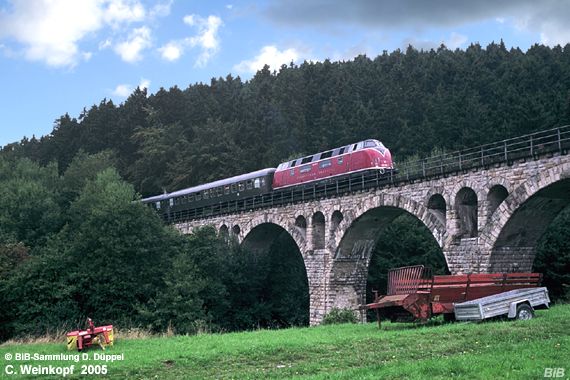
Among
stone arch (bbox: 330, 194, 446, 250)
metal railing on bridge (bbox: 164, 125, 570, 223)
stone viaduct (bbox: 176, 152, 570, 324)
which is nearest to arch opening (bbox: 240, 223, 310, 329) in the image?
metal railing on bridge (bbox: 164, 125, 570, 223)

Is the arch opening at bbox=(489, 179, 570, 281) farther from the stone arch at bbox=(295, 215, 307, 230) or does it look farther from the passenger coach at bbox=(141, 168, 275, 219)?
the passenger coach at bbox=(141, 168, 275, 219)

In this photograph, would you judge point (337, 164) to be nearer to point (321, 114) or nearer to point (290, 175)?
point (290, 175)

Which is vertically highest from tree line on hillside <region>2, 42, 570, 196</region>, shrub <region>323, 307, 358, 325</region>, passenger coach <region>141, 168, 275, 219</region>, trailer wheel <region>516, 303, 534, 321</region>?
tree line on hillside <region>2, 42, 570, 196</region>

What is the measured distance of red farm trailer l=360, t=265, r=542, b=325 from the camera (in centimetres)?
→ 1972

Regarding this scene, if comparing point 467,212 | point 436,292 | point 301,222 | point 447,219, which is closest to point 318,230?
point 301,222

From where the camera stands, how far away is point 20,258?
36281mm

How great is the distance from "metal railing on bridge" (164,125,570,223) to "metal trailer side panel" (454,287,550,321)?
26.4ft

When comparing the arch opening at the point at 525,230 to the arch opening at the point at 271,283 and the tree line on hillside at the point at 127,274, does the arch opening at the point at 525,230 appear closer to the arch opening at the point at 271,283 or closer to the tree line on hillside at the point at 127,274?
the tree line on hillside at the point at 127,274

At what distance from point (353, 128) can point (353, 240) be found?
122 feet

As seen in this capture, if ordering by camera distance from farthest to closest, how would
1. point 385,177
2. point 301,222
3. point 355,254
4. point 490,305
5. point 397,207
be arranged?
1. point 301,222
2. point 355,254
3. point 385,177
4. point 397,207
5. point 490,305

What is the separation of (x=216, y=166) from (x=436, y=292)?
185 feet

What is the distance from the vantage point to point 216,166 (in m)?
74.5

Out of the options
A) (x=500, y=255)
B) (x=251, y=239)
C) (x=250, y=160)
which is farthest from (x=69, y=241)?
(x=250, y=160)

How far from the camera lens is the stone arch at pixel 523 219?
2642cm
